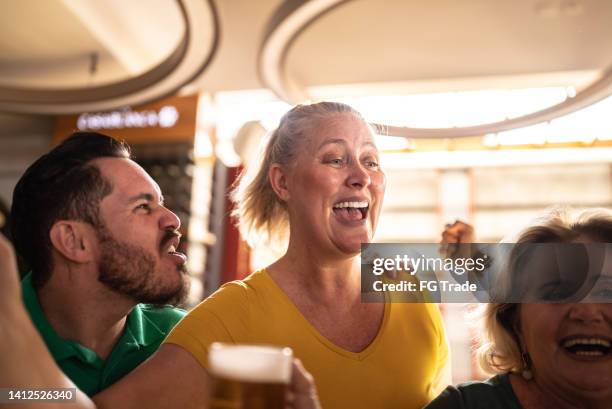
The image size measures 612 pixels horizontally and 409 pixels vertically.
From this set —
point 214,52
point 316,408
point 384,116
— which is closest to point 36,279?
point 316,408

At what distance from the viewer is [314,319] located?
4.30 ft

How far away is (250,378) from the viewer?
0.52 m

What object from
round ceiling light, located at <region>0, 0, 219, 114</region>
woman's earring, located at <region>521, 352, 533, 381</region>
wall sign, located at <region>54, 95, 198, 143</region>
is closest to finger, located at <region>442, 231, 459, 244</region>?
woman's earring, located at <region>521, 352, 533, 381</region>

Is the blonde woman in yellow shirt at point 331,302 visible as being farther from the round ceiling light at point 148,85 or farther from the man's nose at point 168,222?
the round ceiling light at point 148,85

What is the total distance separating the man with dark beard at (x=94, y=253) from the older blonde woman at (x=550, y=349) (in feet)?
2.18

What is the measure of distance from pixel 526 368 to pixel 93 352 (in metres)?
0.92

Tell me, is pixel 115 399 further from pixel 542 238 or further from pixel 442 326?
pixel 542 238

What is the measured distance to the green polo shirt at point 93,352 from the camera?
1229 millimetres

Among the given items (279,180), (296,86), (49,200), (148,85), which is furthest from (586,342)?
(148,85)

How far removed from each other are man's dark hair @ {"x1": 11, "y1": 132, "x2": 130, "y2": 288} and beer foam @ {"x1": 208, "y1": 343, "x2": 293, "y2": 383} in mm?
901

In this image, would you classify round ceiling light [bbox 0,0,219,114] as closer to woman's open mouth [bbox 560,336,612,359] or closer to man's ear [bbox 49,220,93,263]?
man's ear [bbox 49,220,93,263]

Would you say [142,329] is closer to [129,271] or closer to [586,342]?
[129,271]

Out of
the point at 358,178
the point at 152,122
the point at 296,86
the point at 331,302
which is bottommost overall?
the point at 331,302

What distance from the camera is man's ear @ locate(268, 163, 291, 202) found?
1503 millimetres
